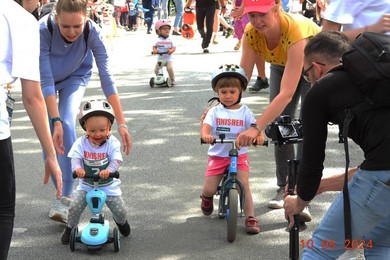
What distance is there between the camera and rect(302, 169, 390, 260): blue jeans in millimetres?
3475

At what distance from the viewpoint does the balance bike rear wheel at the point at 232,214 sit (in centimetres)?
587

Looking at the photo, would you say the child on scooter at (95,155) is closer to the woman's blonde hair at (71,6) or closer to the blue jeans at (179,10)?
the woman's blonde hair at (71,6)

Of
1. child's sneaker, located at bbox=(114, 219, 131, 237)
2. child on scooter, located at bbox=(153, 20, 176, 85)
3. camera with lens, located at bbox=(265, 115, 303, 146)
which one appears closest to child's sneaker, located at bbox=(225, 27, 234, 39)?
child on scooter, located at bbox=(153, 20, 176, 85)

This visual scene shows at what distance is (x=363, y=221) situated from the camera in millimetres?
3523

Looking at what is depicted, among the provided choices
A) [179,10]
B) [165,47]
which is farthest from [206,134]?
[179,10]

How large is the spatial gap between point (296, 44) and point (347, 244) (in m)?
2.53

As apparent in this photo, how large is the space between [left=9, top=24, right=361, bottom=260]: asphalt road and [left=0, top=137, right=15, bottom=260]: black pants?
6.09 ft

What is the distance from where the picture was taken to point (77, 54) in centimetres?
627

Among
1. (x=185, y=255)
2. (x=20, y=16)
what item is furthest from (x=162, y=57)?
(x=20, y=16)

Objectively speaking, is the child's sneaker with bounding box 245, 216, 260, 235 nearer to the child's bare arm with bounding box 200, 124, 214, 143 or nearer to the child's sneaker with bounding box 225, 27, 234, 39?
the child's bare arm with bounding box 200, 124, 214, 143

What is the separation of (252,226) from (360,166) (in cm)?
268

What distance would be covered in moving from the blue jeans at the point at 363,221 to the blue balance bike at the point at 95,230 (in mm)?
2325

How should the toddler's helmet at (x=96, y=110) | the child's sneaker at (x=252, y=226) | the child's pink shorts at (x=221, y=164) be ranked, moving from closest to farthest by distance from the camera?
the toddler's helmet at (x=96, y=110) < the child's sneaker at (x=252, y=226) < the child's pink shorts at (x=221, y=164)

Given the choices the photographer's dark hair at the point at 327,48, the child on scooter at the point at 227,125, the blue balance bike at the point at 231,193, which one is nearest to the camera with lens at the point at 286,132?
the photographer's dark hair at the point at 327,48
